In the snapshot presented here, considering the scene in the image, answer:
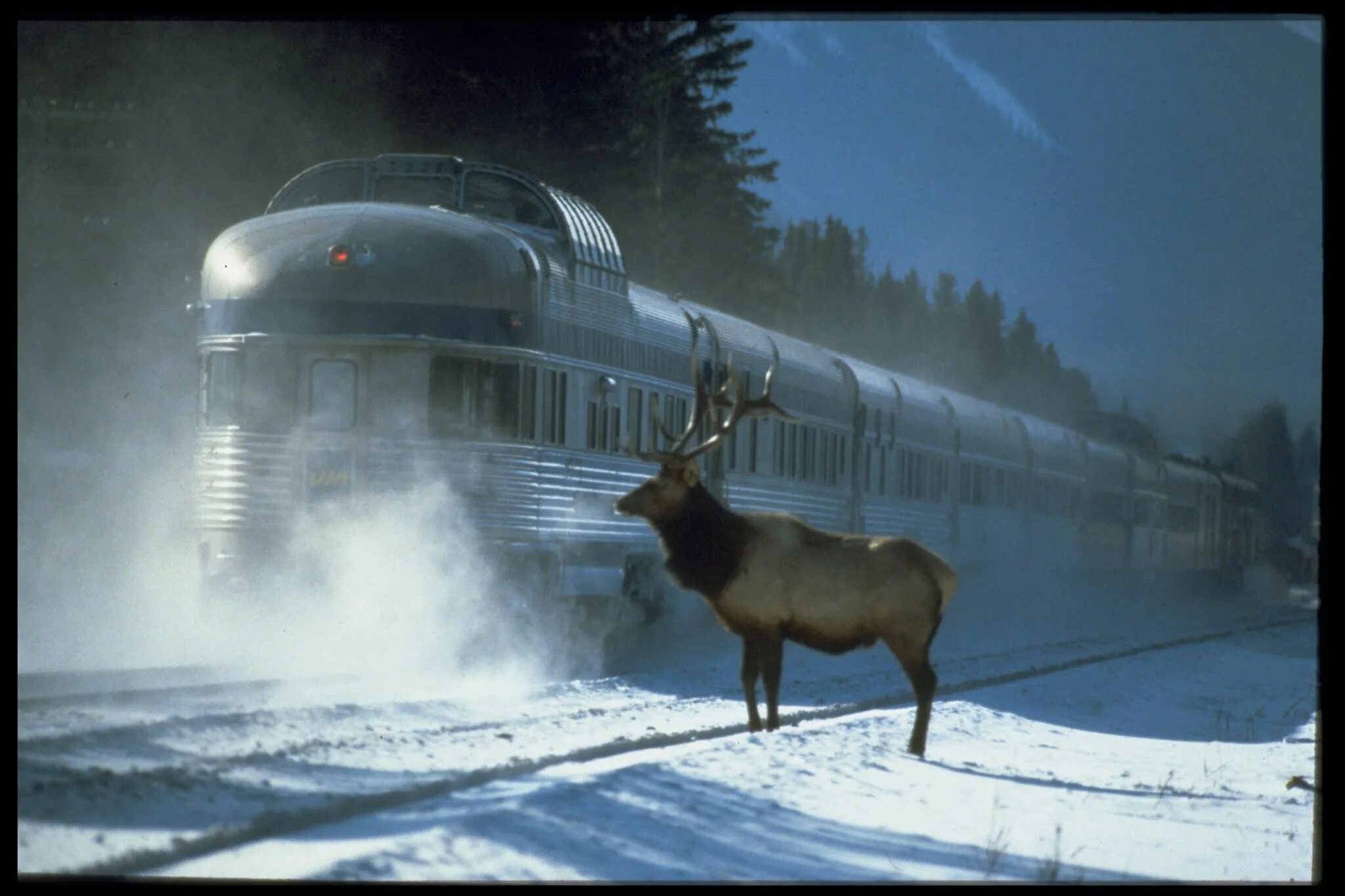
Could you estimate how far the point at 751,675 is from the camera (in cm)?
1195

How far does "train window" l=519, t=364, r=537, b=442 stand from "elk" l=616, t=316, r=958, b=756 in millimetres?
4568

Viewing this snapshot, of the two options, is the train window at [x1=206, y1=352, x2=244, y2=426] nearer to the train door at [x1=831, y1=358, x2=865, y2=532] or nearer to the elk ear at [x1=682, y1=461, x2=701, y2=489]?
the elk ear at [x1=682, y1=461, x2=701, y2=489]

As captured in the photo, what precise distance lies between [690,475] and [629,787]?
9.28 feet

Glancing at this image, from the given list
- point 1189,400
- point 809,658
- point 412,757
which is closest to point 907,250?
point 1189,400

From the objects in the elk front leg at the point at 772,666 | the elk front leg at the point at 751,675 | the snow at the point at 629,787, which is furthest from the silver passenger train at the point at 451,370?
the elk front leg at the point at 772,666

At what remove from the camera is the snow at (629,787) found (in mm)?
7352

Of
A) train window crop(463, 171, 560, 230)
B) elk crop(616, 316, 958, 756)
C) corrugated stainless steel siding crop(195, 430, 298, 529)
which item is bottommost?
elk crop(616, 316, 958, 756)

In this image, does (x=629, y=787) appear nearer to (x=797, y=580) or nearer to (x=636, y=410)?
(x=797, y=580)

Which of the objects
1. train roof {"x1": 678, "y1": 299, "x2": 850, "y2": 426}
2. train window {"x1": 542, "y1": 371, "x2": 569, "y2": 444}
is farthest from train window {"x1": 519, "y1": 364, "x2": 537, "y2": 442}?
train roof {"x1": 678, "y1": 299, "x2": 850, "y2": 426}

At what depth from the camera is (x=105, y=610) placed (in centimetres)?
2223

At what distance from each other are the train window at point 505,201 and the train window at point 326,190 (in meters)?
1.01

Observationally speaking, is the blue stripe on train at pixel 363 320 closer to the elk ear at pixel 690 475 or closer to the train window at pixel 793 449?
the elk ear at pixel 690 475

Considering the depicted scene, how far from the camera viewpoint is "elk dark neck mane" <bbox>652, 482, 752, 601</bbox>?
37.8ft

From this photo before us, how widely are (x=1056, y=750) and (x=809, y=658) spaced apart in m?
8.39
